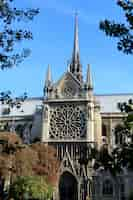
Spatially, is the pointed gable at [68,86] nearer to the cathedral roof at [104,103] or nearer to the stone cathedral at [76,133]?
the stone cathedral at [76,133]

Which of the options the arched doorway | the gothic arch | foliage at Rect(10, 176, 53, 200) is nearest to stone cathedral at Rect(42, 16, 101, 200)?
the arched doorway

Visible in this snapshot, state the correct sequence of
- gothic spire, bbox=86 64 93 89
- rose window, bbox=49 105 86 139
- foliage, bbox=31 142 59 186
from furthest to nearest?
gothic spire, bbox=86 64 93 89, rose window, bbox=49 105 86 139, foliage, bbox=31 142 59 186

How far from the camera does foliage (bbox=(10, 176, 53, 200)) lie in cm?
4389

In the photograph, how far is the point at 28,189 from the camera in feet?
143

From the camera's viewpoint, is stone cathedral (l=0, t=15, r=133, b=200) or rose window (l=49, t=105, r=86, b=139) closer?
stone cathedral (l=0, t=15, r=133, b=200)

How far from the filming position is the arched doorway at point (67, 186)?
191 feet

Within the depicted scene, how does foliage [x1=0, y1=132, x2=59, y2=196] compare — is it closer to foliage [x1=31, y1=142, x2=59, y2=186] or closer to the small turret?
foliage [x1=31, y1=142, x2=59, y2=186]

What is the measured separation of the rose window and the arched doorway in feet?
18.0

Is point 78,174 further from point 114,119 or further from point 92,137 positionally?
point 114,119

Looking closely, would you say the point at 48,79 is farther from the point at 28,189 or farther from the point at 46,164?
the point at 28,189

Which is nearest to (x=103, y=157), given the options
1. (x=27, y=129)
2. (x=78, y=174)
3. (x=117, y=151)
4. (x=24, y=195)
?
(x=117, y=151)

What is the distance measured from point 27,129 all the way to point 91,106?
43.6 feet

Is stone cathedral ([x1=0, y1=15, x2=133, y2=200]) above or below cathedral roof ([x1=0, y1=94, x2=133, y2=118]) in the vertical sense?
below

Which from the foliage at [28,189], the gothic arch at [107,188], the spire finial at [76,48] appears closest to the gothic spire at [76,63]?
the spire finial at [76,48]
